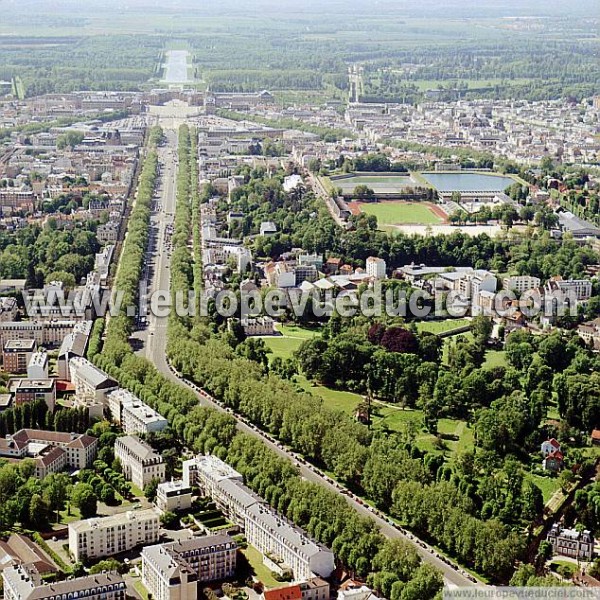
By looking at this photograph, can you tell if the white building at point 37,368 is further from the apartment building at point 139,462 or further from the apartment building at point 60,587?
the apartment building at point 60,587

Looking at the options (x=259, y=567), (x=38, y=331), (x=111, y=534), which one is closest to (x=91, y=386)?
(x=38, y=331)

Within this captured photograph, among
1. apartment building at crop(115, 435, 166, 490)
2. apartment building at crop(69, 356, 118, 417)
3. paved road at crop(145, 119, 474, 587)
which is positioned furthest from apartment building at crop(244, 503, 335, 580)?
apartment building at crop(69, 356, 118, 417)

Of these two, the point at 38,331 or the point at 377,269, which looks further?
the point at 377,269

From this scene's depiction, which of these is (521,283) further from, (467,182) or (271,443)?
(467,182)

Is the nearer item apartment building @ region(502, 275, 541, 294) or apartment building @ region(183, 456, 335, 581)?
apartment building @ region(183, 456, 335, 581)

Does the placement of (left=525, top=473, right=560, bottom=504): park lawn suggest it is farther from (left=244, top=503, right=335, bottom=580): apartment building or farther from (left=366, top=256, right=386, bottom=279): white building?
(left=366, top=256, right=386, bottom=279): white building

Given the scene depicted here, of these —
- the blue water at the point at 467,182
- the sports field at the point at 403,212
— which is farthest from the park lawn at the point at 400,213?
the blue water at the point at 467,182

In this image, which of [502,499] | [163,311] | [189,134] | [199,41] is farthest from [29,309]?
[199,41]
